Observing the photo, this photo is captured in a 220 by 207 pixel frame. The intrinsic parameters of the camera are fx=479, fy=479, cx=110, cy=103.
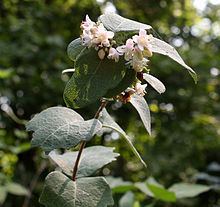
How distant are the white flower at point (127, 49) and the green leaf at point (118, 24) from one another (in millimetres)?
24

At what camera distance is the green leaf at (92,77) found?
0.49 metres

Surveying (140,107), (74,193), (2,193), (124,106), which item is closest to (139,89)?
(140,107)

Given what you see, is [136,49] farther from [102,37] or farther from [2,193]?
[2,193]

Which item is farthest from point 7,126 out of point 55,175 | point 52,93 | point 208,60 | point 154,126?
point 55,175

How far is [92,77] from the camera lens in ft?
1.65

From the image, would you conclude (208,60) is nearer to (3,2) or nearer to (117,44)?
(3,2)

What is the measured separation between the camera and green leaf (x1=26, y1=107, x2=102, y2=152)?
0.48m

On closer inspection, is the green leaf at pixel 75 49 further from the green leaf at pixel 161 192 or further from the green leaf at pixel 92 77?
the green leaf at pixel 161 192

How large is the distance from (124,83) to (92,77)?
0.03 meters

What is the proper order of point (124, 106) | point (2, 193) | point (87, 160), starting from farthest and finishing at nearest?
point (124, 106), point (2, 193), point (87, 160)

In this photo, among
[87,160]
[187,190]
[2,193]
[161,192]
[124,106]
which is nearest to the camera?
[87,160]

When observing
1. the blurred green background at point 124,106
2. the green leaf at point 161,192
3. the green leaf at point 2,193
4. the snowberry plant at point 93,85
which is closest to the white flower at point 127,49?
the snowberry plant at point 93,85

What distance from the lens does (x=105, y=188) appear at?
0.55m

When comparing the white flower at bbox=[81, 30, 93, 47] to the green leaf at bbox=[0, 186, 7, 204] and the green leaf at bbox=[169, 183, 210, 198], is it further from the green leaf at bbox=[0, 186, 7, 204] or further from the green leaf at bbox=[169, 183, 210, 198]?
the green leaf at bbox=[0, 186, 7, 204]
